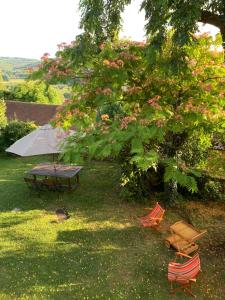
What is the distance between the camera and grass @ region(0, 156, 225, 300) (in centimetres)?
984

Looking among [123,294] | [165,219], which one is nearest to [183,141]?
[165,219]

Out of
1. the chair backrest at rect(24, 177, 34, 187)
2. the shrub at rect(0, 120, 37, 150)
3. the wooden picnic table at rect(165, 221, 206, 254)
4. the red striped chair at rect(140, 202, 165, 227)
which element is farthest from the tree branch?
the shrub at rect(0, 120, 37, 150)

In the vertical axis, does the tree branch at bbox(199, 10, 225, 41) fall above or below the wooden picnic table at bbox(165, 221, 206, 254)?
above

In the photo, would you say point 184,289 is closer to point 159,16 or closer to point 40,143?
point 159,16

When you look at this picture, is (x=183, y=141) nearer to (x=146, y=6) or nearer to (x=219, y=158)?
(x=219, y=158)

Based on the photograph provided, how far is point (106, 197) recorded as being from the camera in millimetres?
Answer: 16516

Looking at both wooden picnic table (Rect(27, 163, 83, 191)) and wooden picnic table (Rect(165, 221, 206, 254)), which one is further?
wooden picnic table (Rect(27, 163, 83, 191))

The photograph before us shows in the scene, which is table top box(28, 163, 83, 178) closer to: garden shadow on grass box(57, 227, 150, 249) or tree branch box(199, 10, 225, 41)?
garden shadow on grass box(57, 227, 150, 249)

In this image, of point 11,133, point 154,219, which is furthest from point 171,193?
point 11,133

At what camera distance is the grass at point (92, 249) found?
984 centimetres

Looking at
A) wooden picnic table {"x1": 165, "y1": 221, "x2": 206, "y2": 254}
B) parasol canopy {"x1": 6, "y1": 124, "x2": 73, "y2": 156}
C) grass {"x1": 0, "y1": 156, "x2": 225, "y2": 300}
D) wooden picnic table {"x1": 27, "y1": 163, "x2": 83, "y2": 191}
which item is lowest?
grass {"x1": 0, "y1": 156, "x2": 225, "y2": 300}

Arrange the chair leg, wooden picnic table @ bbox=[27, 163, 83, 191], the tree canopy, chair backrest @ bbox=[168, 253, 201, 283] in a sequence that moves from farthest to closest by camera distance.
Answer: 1. wooden picnic table @ bbox=[27, 163, 83, 191]
2. the chair leg
3. chair backrest @ bbox=[168, 253, 201, 283]
4. the tree canopy

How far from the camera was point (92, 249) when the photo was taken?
39.0 ft

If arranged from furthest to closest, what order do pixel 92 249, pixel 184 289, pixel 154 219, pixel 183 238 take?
pixel 154 219
pixel 92 249
pixel 183 238
pixel 184 289
